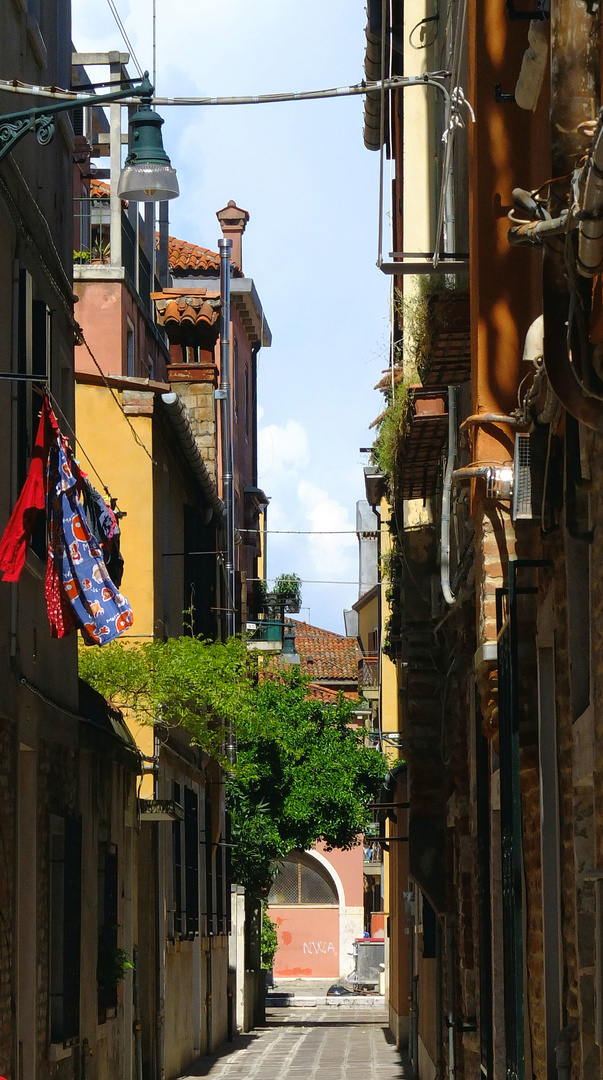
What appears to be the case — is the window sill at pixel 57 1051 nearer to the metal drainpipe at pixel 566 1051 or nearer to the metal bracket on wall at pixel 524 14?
the metal drainpipe at pixel 566 1051

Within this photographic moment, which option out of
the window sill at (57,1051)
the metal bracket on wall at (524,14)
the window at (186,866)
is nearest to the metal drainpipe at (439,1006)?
the window sill at (57,1051)

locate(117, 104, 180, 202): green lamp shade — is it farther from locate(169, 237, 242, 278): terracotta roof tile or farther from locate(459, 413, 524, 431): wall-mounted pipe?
locate(169, 237, 242, 278): terracotta roof tile

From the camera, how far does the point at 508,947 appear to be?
8219 mm

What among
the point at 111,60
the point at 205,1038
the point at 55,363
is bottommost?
the point at 205,1038

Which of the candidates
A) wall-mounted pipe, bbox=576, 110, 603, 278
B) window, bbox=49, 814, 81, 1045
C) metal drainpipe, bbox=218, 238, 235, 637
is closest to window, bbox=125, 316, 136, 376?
metal drainpipe, bbox=218, 238, 235, 637

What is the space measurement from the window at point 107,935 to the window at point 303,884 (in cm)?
3868

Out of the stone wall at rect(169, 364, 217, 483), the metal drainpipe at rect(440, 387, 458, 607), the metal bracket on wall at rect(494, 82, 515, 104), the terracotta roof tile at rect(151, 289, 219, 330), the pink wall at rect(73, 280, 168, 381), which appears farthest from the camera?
the stone wall at rect(169, 364, 217, 483)

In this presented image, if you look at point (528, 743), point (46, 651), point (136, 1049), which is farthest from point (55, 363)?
point (136, 1049)

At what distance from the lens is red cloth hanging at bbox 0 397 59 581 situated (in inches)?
373

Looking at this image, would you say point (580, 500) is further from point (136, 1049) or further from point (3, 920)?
point (136, 1049)

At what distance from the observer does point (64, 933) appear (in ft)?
41.3

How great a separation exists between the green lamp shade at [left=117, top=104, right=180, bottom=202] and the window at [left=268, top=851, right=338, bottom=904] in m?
44.9

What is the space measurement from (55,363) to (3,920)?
17.0 feet

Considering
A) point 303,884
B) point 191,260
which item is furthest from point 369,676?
point 191,260
